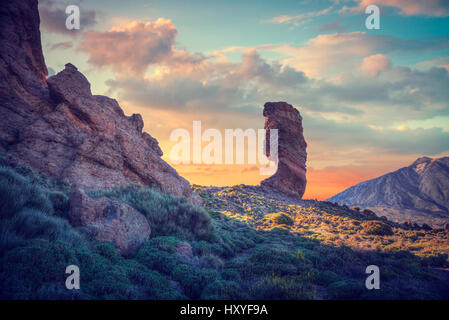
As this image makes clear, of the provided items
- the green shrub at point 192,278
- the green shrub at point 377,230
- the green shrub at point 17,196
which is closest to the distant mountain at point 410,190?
the green shrub at point 377,230

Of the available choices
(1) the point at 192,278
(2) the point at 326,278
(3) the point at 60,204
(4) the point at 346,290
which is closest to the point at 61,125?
(3) the point at 60,204

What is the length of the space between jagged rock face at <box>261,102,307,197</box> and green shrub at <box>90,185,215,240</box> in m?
29.3

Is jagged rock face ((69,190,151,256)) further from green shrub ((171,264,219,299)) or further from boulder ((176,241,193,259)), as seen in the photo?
green shrub ((171,264,219,299))

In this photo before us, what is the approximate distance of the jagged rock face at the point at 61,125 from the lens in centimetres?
1400

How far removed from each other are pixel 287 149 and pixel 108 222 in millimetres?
36154

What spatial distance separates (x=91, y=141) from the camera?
15.8m

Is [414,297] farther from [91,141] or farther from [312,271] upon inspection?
[91,141]

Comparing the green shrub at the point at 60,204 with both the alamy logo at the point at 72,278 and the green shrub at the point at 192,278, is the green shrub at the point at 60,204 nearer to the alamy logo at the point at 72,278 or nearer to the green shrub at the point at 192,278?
the alamy logo at the point at 72,278

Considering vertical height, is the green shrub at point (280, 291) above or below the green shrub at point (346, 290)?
above

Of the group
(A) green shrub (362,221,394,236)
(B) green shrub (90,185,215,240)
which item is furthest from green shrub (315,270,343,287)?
(A) green shrub (362,221,394,236)

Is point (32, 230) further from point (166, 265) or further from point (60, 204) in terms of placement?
point (166, 265)

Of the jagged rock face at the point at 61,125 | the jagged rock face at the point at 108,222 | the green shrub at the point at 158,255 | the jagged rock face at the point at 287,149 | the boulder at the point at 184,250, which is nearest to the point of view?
the green shrub at the point at 158,255

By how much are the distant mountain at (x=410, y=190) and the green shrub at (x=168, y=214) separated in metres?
70.2
